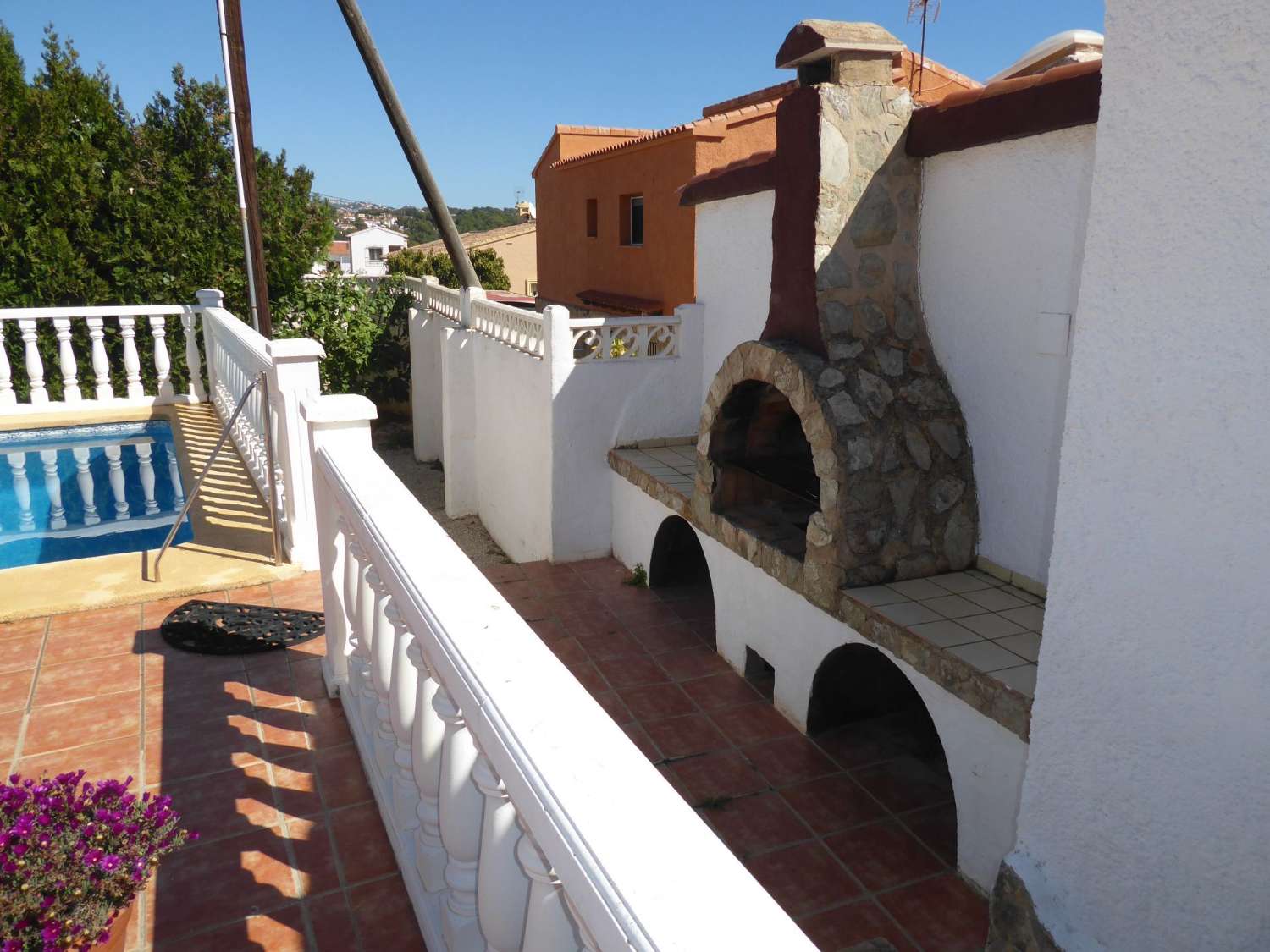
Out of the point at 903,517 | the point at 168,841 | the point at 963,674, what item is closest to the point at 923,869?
the point at 963,674

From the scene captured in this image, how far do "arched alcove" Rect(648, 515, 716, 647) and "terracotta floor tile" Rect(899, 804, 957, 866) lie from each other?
9.82ft

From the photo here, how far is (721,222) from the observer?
854 cm

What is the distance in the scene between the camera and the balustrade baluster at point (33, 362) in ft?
28.7

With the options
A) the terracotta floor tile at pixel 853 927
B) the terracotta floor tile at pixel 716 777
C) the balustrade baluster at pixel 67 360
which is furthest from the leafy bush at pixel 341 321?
the terracotta floor tile at pixel 853 927

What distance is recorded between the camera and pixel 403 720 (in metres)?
2.25

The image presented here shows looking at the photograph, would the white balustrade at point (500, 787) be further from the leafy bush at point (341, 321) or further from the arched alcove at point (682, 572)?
the leafy bush at point (341, 321)

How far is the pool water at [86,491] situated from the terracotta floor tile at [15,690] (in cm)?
277

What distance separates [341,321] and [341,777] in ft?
52.7

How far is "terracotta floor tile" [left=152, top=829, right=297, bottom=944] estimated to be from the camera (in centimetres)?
257

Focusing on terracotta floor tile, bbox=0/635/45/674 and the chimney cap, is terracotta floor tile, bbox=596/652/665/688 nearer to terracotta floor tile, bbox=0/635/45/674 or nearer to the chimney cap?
terracotta floor tile, bbox=0/635/45/674

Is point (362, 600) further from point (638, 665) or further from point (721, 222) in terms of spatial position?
point (721, 222)

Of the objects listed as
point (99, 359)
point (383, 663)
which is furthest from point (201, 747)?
point (99, 359)

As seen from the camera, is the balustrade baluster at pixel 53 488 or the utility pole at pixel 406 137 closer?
the balustrade baluster at pixel 53 488

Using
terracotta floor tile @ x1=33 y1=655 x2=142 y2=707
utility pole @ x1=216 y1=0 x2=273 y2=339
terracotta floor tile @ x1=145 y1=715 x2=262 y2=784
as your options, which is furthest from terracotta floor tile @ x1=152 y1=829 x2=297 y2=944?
utility pole @ x1=216 y1=0 x2=273 y2=339
